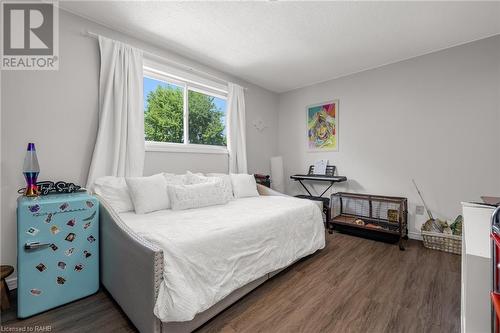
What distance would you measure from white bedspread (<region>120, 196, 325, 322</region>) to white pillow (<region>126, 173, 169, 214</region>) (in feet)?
0.37

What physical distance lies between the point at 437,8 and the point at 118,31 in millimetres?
3249

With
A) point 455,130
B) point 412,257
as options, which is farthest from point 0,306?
point 455,130

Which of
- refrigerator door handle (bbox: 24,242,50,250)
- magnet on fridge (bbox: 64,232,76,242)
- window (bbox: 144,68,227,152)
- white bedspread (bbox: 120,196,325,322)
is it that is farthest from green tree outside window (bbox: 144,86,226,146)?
refrigerator door handle (bbox: 24,242,50,250)

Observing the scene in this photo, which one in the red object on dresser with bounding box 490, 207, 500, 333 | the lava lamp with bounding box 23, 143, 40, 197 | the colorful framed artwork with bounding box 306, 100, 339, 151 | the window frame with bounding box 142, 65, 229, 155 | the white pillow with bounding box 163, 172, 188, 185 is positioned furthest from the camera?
the colorful framed artwork with bounding box 306, 100, 339, 151

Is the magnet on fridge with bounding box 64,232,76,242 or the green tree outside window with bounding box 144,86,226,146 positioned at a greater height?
the green tree outside window with bounding box 144,86,226,146

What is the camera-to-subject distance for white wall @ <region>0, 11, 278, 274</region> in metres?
1.81

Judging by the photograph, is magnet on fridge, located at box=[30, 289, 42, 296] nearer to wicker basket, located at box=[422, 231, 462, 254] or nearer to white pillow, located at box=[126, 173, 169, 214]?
white pillow, located at box=[126, 173, 169, 214]

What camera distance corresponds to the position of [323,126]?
12.8 feet

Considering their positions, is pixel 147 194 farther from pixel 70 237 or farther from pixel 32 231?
pixel 32 231

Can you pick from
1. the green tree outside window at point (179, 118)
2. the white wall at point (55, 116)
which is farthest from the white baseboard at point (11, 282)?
the green tree outside window at point (179, 118)

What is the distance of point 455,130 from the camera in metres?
2.73

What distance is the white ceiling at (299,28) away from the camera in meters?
2.01

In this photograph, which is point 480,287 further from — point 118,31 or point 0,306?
point 118,31

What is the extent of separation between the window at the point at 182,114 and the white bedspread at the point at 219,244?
115cm
